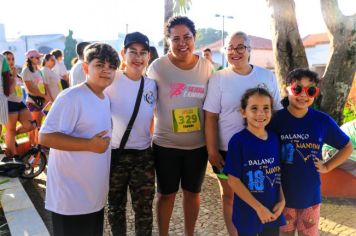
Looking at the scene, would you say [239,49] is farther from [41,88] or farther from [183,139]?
[41,88]

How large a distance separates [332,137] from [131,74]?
1565 mm

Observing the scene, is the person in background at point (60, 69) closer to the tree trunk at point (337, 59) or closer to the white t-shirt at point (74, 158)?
the tree trunk at point (337, 59)

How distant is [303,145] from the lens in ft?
8.04

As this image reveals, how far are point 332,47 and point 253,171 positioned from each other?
11.4ft

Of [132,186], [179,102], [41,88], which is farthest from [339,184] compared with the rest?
[41,88]

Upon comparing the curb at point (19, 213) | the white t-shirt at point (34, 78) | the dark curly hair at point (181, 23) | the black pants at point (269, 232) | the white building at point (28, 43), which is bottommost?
the curb at point (19, 213)

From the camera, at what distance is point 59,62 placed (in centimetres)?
853

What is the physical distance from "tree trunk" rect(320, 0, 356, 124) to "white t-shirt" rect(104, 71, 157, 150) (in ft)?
10.4

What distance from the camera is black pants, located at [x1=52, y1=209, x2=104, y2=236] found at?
87.3 inches

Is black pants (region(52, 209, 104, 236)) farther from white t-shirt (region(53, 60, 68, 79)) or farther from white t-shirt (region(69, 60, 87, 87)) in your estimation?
white t-shirt (region(53, 60, 68, 79))

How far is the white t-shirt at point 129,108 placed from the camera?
2670mm

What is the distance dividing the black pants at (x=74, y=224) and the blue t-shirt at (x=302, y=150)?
1364mm

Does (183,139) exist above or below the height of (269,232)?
above

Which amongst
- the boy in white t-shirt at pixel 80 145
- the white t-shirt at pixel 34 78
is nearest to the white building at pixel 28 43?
the white t-shirt at pixel 34 78
